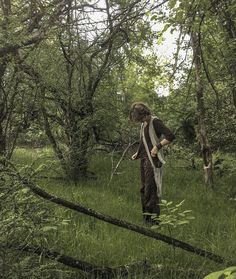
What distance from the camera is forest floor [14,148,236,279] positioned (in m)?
5.52

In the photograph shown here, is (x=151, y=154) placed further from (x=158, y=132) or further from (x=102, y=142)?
(x=102, y=142)

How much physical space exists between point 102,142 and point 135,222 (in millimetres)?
5107

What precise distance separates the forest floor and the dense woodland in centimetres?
2

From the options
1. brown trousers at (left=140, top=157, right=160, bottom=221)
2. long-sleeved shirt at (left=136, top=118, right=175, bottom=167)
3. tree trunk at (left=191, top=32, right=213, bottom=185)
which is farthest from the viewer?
tree trunk at (left=191, top=32, right=213, bottom=185)

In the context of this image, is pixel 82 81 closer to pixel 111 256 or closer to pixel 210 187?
pixel 210 187

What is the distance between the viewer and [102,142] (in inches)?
484

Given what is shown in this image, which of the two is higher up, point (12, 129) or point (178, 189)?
point (12, 129)

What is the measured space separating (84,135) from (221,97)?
3.42 meters

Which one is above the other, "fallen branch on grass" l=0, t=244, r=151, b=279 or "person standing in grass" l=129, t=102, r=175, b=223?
"person standing in grass" l=129, t=102, r=175, b=223

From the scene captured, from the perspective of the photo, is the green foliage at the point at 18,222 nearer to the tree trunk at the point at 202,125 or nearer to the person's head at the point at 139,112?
the person's head at the point at 139,112

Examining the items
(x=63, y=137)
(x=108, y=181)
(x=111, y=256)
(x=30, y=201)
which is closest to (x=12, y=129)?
(x=63, y=137)

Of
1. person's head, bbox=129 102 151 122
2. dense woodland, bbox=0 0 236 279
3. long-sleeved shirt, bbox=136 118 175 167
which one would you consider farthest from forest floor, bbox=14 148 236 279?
person's head, bbox=129 102 151 122

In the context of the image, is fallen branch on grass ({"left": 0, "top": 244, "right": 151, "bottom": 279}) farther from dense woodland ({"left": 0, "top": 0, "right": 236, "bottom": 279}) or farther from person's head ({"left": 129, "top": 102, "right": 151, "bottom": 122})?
person's head ({"left": 129, "top": 102, "right": 151, "bottom": 122})

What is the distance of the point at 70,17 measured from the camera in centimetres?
976
